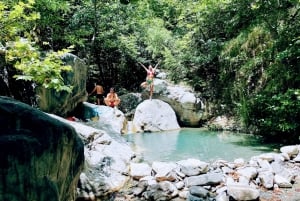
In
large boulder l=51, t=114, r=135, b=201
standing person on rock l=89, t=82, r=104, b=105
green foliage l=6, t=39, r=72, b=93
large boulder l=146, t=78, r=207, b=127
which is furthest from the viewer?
standing person on rock l=89, t=82, r=104, b=105

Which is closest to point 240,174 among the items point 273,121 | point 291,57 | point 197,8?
point 273,121

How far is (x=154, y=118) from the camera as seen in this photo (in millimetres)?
12547

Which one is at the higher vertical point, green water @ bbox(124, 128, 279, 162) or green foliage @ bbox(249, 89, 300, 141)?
green foliage @ bbox(249, 89, 300, 141)

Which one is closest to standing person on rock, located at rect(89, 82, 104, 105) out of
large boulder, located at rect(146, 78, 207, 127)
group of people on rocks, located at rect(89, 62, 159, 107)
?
group of people on rocks, located at rect(89, 62, 159, 107)

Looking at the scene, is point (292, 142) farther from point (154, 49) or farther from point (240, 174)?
point (154, 49)

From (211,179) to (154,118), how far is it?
6.40 meters

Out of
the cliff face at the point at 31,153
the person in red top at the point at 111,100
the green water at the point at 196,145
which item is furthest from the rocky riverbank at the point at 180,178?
the person in red top at the point at 111,100

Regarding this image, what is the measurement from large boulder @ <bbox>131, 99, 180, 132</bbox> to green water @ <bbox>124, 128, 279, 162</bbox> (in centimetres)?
50

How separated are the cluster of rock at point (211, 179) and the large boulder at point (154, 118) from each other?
212 inches

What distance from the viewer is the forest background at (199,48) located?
364 inches

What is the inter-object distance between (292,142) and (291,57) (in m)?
2.44

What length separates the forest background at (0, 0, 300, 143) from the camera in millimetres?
9242

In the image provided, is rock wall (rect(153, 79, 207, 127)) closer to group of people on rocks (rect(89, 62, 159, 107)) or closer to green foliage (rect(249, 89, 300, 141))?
group of people on rocks (rect(89, 62, 159, 107))

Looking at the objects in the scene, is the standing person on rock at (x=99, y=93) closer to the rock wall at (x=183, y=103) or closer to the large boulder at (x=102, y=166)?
the rock wall at (x=183, y=103)
